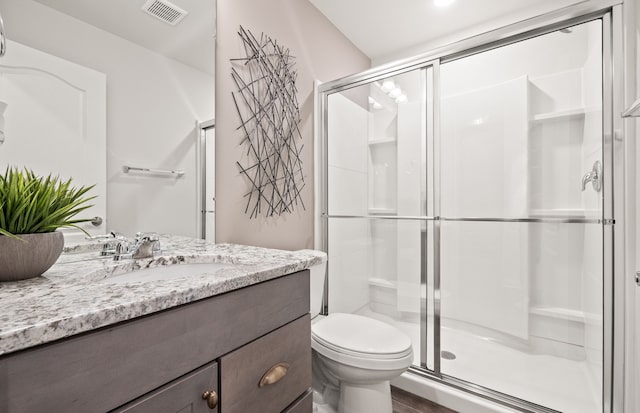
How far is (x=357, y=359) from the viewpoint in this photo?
4.18ft

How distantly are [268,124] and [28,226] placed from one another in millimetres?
1163

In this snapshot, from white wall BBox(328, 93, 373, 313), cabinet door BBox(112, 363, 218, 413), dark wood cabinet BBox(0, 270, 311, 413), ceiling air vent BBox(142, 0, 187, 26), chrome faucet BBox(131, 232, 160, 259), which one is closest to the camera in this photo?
dark wood cabinet BBox(0, 270, 311, 413)

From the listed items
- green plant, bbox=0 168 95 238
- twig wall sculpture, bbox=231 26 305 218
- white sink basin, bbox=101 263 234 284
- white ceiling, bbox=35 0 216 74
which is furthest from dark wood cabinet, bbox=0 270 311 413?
white ceiling, bbox=35 0 216 74

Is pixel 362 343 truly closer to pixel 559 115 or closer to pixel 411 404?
pixel 411 404

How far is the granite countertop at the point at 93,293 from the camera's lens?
446 mm

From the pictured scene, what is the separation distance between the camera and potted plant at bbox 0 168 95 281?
0.66m

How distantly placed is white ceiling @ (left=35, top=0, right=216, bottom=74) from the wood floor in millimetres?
1935

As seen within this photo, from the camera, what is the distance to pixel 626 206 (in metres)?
1.18

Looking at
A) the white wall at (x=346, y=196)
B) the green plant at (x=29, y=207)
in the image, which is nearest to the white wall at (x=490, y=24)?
the white wall at (x=346, y=196)

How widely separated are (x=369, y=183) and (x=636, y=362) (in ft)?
4.87

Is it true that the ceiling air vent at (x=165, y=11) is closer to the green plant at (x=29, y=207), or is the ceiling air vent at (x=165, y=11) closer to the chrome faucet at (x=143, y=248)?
the green plant at (x=29, y=207)

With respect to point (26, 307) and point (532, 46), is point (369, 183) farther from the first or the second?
Answer: point (26, 307)

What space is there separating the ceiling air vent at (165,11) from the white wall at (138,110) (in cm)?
15

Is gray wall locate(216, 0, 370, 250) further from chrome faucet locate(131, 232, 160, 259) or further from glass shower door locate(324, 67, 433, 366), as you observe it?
chrome faucet locate(131, 232, 160, 259)
